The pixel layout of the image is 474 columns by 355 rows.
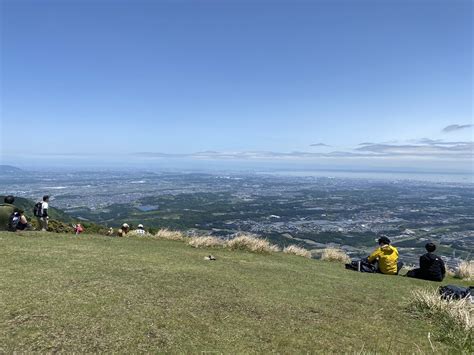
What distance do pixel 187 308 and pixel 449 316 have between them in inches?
161

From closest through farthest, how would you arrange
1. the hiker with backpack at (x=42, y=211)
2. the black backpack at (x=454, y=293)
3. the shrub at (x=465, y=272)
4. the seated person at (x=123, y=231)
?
1. the black backpack at (x=454, y=293)
2. the shrub at (x=465, y=272)
3. the hiker with backpack at (x=42, y=211)
4. the seated person at (x=123, y=231)

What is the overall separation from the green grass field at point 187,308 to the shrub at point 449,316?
0.17 m

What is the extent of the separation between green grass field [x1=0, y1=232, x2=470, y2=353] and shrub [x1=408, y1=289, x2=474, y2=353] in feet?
0.55

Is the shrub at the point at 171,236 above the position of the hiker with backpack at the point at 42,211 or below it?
below

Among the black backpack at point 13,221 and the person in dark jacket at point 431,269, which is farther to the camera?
the black backpack at point 13,221

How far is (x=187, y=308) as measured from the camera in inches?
213

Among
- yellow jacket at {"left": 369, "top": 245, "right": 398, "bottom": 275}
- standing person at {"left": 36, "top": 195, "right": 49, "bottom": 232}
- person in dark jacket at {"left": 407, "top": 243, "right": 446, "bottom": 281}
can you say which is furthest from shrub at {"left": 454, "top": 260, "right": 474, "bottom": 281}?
standing person at {"left": 36, "top": 195, "right": 49, "bottom": 232}

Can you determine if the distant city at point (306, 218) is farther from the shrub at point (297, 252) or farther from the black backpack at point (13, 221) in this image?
the black backpack at point (13, 221)

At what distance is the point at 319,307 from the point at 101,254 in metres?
5.57

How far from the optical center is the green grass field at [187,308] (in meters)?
4.31

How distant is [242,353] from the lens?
4.16 m

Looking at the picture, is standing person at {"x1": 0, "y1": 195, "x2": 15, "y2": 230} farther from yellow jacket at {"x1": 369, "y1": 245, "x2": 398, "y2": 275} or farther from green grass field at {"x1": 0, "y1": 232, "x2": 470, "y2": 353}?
yellow jacket at {"x1": 369, "y1": 245, "x2": 398, "y2": 275}

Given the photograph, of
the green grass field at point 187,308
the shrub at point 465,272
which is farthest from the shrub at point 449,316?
the shrub at point 465,272

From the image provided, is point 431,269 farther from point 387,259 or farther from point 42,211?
point 42,211
